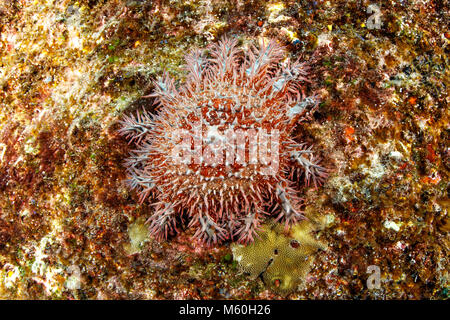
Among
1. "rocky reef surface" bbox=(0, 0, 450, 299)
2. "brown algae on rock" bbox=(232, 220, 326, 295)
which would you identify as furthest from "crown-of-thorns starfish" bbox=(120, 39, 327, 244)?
"rocky reef surface" bbox=(0, 0, 450, 299)

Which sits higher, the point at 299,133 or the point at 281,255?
the point at 299,133

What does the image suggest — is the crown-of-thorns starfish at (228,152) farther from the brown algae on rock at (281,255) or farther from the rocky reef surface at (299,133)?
the rocky reef surface at (299,133)

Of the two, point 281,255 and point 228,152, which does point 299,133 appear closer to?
point 228,152

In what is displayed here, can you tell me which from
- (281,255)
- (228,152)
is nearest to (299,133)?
(228,152)

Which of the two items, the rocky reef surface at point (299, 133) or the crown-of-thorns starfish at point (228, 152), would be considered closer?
the crown-of-thorns starfish at point (228, 152)

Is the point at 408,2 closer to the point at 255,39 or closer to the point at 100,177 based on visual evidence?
the point at 255,39

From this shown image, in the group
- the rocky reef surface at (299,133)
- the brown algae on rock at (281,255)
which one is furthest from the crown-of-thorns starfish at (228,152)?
the rocky reef surface at (299,133)
